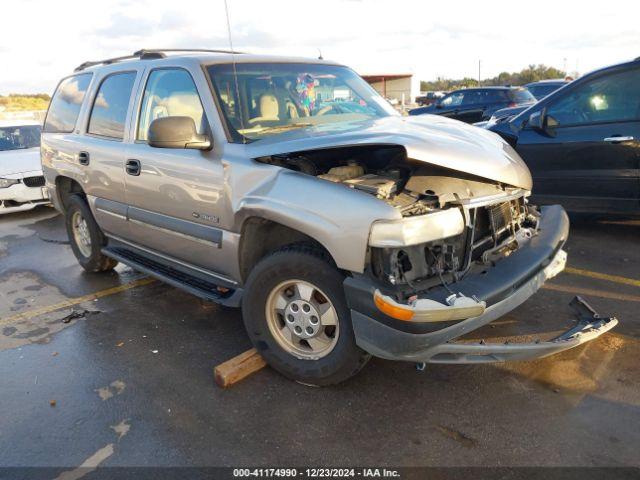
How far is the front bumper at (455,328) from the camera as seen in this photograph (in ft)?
8.25

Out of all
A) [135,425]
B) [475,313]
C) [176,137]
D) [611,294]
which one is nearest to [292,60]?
[176,137]

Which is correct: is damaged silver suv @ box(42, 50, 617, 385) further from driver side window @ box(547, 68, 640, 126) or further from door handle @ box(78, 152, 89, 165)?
driver side window @ box(547, 68, 640, 126)

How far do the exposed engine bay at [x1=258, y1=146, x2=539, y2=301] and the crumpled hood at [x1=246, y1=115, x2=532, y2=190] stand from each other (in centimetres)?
10

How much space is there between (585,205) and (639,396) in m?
3.11

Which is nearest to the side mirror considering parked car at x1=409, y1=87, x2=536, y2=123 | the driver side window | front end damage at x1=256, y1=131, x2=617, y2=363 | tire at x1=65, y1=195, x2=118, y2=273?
front end damage at x1=256, y1=131, x2=617, y2=363

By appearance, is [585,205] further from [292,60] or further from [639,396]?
[292,60]

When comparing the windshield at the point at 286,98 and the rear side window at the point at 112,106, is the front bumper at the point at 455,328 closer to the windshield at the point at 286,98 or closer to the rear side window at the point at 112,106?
the windshield at the point at 286,98

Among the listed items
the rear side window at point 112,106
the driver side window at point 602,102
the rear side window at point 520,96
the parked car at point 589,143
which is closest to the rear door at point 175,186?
the rear side window at point 112,106

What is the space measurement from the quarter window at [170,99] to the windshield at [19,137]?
7009mm

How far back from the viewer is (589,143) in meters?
5.34

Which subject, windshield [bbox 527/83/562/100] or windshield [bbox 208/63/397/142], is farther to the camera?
windshield [bbox 527/83/562/100]

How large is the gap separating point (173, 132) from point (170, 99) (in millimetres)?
802

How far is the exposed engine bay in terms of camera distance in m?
2.65

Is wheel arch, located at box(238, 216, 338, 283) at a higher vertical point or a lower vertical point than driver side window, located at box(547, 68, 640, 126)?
lower
